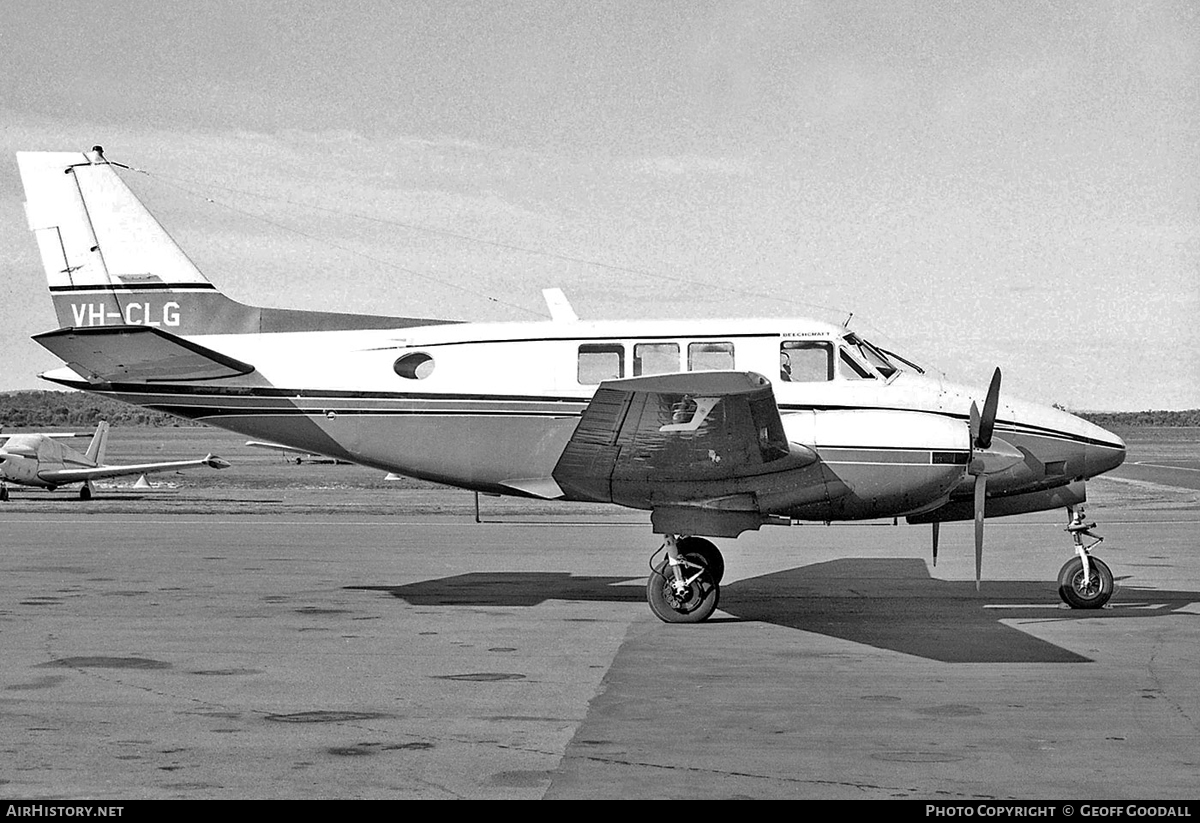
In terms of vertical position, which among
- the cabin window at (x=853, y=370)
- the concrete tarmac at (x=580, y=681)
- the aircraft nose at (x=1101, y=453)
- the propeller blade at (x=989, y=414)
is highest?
the cabin window at (x=853, y=370)

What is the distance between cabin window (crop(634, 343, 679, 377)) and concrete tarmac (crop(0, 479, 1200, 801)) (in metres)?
2.91

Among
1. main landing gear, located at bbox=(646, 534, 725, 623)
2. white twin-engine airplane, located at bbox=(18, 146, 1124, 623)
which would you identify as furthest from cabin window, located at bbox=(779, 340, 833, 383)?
main landing gear, located at bbox=(646, 534, 725, 623)

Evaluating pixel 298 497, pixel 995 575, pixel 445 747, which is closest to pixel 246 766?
pixel 445 747

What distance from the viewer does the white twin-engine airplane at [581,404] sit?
12945 mm

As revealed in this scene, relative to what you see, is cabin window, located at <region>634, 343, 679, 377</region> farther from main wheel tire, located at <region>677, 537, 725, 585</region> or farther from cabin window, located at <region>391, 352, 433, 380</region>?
cabin window, located at <region>391, 352, 433, 380</region>

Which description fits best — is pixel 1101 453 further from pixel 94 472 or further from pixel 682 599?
pixel 94 472

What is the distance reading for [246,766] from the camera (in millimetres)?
7406

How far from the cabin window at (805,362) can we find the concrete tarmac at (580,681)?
281 cm

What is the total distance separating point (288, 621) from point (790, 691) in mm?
6296

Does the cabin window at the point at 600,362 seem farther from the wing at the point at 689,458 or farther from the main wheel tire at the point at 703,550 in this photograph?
the main wheel tire at the point at 703,550

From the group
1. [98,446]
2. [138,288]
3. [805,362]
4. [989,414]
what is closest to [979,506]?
[989,414]

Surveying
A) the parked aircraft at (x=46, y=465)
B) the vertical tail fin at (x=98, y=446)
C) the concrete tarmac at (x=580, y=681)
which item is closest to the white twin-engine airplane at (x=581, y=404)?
the concrete tarmac at (x=580, y=681)

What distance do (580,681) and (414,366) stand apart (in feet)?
18.7

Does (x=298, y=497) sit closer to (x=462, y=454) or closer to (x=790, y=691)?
(x=462, y=454)
